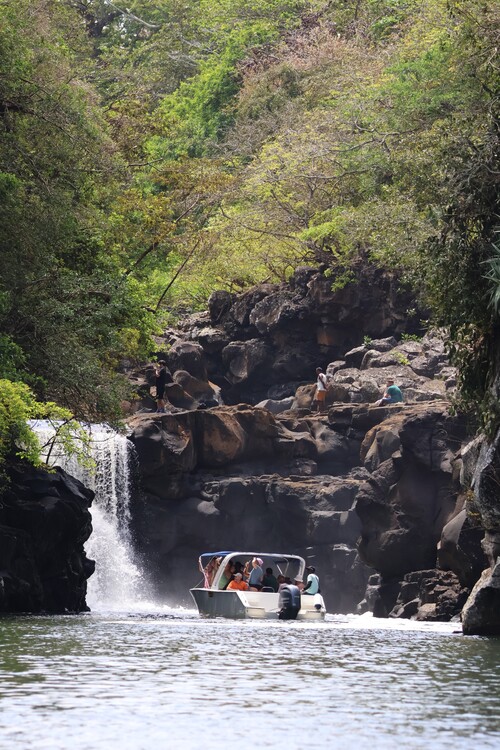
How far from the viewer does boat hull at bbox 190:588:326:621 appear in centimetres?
3372

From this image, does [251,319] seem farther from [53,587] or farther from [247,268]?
[53,587]

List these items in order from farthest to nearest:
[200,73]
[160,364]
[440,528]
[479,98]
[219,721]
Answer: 1. [200,73]
2. [160,364]
3. [479,98]
4. [440,528]
5. [219,721]

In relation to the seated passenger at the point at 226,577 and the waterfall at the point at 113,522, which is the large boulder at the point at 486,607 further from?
the waterfall at the point at 113,522

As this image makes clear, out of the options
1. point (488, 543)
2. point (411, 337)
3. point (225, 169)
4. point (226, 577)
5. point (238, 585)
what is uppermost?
point (225, 169)

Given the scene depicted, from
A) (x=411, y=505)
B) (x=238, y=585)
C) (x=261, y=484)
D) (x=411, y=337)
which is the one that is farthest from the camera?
(x=411, y=337)

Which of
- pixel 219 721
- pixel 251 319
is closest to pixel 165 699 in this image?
pixel 219 721

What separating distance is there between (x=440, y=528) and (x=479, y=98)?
1572cm

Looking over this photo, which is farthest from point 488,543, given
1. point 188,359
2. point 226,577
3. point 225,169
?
point 225,169

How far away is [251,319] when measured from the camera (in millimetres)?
58469

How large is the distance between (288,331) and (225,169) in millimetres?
16159

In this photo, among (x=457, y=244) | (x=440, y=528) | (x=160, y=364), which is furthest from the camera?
(x=160, y=364)

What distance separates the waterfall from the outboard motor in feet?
37.9

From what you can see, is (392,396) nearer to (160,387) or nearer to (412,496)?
(412,496)

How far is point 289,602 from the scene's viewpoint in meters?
33.0
